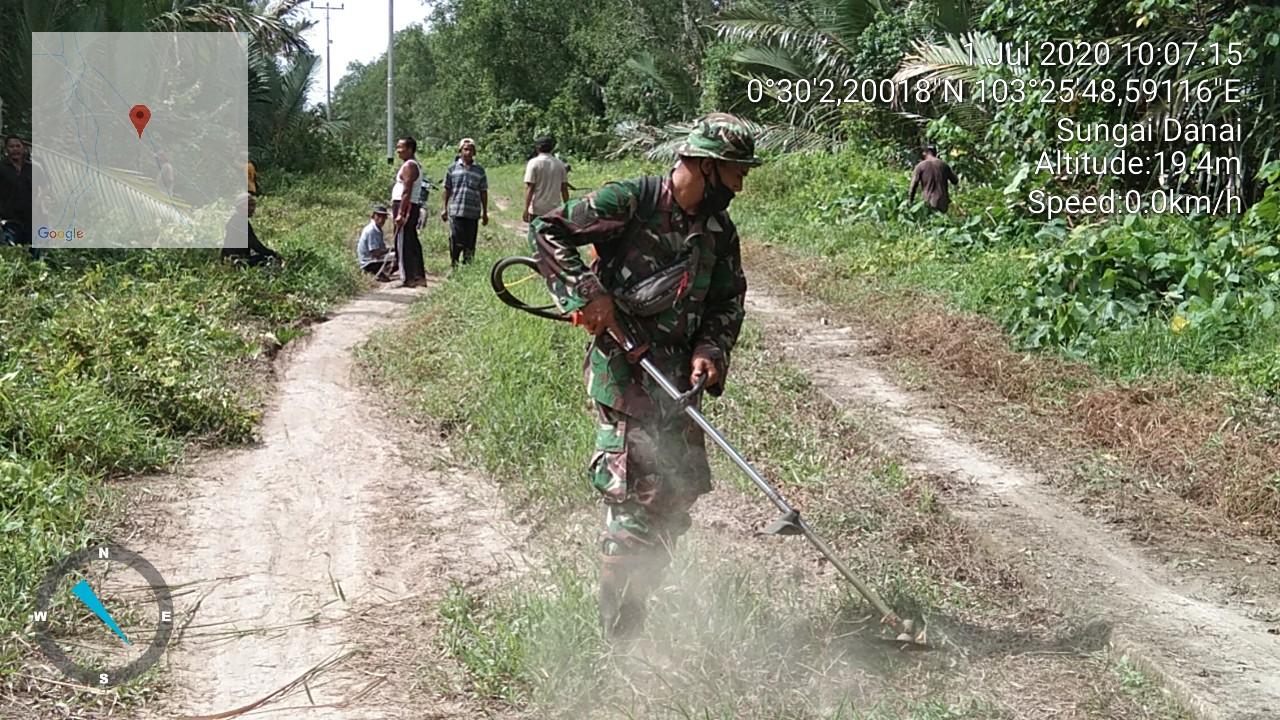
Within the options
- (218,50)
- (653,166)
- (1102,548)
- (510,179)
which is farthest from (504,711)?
(510,179)

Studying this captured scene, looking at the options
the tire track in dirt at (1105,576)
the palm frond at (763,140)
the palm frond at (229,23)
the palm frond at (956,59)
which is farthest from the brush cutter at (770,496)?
the palm frond at (763,140)

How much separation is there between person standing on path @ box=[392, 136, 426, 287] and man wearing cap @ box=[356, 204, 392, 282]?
326mm

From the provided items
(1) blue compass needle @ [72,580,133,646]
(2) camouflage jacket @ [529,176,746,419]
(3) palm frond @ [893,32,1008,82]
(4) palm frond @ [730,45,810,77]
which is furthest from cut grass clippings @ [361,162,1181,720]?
(4) palm frond @ [730,45,810,77]

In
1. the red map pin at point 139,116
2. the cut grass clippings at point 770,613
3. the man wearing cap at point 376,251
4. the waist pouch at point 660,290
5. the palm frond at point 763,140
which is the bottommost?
the cut grass clippings at point 770,613

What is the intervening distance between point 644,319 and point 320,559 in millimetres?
2010

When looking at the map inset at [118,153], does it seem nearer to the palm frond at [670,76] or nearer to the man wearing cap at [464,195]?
the man wearing cap at [464,195]

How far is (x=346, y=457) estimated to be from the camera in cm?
616

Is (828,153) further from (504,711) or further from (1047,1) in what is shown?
(504,711)

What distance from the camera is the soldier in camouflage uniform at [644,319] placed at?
361cm

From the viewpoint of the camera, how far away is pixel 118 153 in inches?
449

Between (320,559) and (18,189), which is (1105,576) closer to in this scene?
(320,559)

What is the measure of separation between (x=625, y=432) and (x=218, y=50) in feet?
48.6

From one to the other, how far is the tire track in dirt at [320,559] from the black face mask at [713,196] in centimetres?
177

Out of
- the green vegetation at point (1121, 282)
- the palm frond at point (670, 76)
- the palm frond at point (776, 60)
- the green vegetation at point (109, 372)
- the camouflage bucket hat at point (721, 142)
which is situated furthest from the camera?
the palm frond at point (670, 76)
